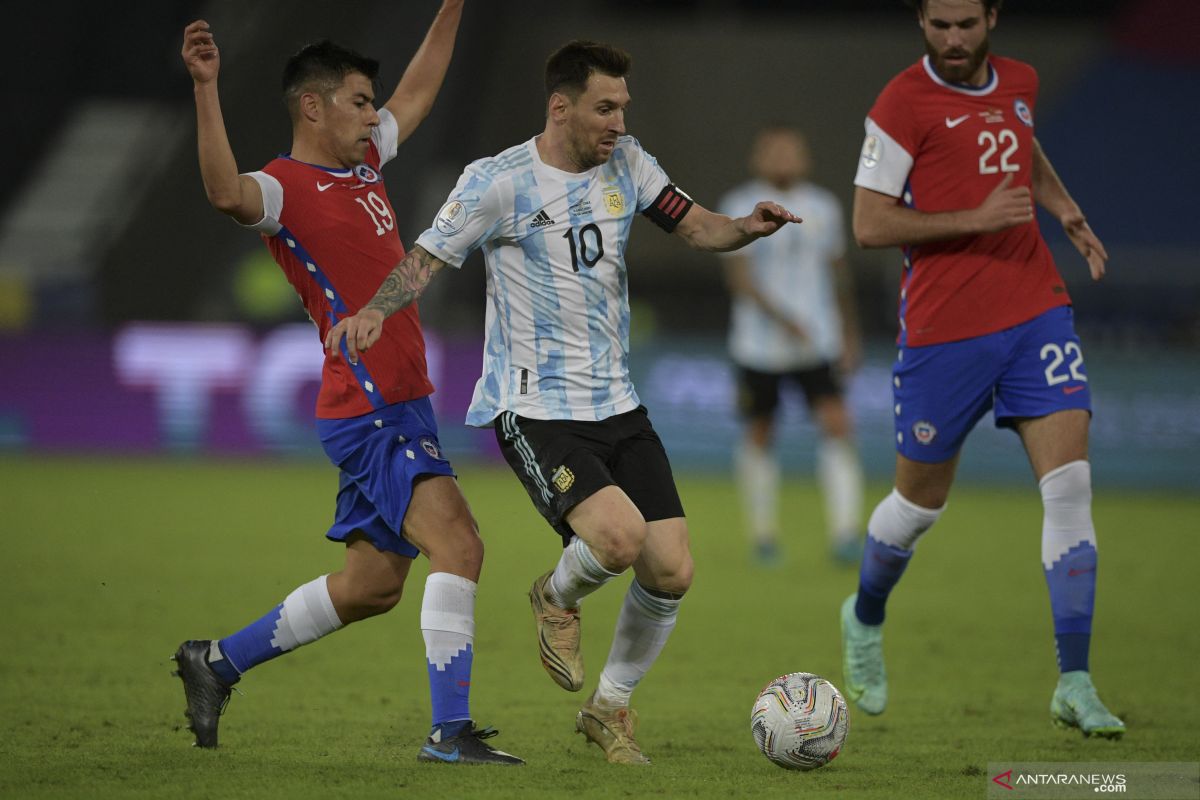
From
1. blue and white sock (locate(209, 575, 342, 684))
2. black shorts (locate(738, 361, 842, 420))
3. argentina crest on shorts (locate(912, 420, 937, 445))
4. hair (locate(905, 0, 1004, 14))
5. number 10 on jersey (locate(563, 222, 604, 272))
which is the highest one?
hair (locate(905, 0, 1004, 14))

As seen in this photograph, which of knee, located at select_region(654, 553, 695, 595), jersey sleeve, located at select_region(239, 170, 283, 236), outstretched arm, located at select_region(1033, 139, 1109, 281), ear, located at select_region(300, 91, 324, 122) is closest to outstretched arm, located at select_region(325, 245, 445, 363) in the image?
jersey sleeve, located at select_region(239, 170, 283, 236)

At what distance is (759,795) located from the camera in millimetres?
4605

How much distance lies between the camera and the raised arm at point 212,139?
4.98 meters

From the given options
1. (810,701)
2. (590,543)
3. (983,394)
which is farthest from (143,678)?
(983,394)

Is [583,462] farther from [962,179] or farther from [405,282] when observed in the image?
[962,179]

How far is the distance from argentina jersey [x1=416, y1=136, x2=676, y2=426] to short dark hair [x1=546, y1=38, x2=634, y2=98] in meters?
0.24

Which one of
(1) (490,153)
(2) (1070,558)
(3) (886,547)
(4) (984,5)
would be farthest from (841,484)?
(1) (490,153)

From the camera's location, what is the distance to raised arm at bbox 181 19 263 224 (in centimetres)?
498

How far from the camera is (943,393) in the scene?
231 inches

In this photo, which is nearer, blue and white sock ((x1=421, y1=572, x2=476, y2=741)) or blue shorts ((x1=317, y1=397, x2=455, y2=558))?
blue and white sock ((x1=421, y1=572, x2=476, y2=741))

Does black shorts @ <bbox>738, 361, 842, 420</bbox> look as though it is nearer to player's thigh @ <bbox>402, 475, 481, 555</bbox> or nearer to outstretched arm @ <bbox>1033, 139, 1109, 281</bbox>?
outstretched arm @ <bbox>1033, 139, 1109, 281</bbox>

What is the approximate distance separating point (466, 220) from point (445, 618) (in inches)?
51.0

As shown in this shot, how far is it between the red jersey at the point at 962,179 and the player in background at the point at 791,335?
472cm

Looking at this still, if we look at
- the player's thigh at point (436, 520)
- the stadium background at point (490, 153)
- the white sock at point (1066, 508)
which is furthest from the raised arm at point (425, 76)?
the stadium background at point (490, 153)
